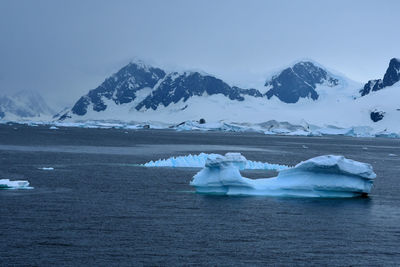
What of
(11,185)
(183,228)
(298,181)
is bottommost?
(183,228)

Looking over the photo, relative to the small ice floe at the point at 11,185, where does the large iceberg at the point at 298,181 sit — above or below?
above

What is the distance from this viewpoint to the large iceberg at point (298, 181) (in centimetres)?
3750

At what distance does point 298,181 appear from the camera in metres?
38.6

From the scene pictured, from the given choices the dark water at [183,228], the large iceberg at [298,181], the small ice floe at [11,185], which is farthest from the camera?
the small ice floe at [11,185]

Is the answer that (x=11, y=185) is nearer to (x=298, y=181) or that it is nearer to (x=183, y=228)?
(x=183, y=228)

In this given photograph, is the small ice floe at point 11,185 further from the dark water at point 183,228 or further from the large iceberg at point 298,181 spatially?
the large iceberg at point 298,181

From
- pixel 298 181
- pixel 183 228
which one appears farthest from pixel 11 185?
pixel 298 181

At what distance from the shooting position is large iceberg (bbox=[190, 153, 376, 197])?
3750 cm

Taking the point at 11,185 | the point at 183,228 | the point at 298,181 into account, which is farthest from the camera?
the point at 11,185

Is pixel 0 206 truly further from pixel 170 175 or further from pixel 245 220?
pixel 170 175

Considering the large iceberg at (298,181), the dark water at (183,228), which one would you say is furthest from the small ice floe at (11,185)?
the large iceberg at (298,181)

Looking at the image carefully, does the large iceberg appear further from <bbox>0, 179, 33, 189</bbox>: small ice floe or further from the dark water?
<bbox>0, 179, 33, 189</bbox>: small ice floe

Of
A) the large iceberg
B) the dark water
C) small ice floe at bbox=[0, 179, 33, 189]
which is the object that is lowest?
the dark water

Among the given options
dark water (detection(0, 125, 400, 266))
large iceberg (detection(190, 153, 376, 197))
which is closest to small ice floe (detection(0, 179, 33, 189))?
dark water (detection(0, 125, 400, 266))
